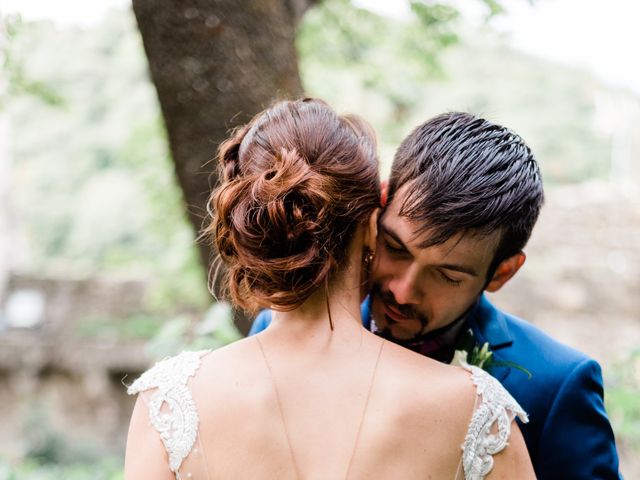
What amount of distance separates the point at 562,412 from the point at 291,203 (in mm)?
1153

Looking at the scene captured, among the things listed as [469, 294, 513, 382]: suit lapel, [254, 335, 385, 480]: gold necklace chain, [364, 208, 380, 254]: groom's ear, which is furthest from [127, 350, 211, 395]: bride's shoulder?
[469, 294, 513, 382]: suit lapel

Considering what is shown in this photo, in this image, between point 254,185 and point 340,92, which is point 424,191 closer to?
point 254,185

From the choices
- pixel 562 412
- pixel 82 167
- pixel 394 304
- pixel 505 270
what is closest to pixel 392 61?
pixel 505 270

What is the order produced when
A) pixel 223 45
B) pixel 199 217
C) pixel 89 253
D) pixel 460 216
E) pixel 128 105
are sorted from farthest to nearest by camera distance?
1. pixel 89 253
2. pixel 128 105
3. pixel 199 217
4. pixel 223 45
5. pixel 460 216

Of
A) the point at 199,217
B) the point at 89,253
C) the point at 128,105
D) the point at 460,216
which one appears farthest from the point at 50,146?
the point at 460,216

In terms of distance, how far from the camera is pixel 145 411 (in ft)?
5.79

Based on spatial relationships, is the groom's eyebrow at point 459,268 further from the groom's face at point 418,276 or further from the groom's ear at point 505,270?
the groom's ear at point 505,270

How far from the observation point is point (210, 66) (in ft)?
10.4

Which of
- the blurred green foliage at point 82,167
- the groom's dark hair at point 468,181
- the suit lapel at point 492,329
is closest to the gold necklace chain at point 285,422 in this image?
the groom's dark hair at point 468,181

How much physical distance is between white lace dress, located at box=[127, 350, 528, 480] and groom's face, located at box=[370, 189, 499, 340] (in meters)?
0.45

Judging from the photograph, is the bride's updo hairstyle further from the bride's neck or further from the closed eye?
the closed eye

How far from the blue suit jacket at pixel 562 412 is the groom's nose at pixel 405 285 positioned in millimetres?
398

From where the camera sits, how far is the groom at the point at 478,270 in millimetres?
2133

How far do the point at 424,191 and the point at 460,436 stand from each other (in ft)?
2.55
